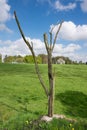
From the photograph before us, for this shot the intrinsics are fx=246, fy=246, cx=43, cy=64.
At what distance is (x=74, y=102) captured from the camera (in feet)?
50.7

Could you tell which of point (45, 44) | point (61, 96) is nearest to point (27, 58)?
point (61, 96)

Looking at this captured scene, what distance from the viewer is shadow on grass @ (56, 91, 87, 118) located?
13.4m

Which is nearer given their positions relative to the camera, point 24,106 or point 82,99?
point 24,106

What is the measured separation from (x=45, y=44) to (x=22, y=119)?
3.36 meters

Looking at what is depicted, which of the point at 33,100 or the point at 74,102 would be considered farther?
the point at 74,102

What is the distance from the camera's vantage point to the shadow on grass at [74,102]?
13405 millimetres

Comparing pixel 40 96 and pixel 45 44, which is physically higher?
pixel 45 44

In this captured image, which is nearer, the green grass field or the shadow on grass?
the green grass field

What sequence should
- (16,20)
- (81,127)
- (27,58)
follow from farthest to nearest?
1. (27,58)
2. (16,20)
3. (81,127)

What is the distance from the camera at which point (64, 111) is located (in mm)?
13461

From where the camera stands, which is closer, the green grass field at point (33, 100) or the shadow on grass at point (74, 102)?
the green grass field at point (33, 100)

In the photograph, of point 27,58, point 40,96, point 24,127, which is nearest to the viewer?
point 24,127

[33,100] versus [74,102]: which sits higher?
[33,100]

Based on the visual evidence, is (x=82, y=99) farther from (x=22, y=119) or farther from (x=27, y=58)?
(x=27, y=58)
